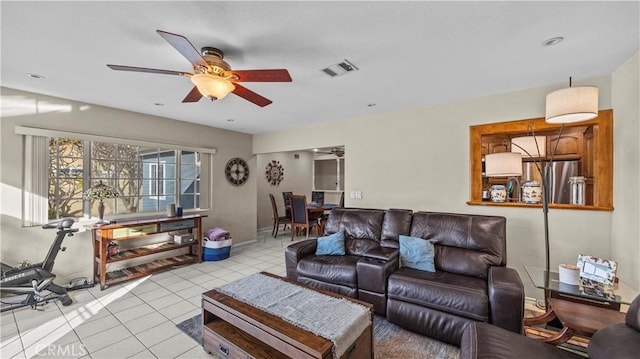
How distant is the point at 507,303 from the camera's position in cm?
191

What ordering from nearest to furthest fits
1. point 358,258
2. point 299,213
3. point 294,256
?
point 358,258 < point 294,256 < point 299,213

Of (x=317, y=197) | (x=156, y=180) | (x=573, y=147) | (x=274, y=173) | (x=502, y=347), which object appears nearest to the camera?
(x=502, y=347)

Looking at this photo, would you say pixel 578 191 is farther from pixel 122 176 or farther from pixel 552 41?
pixel 122 176

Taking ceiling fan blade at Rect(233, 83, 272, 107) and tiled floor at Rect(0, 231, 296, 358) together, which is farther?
ceiling fan blade at Rect(233, 83, 272, 107)

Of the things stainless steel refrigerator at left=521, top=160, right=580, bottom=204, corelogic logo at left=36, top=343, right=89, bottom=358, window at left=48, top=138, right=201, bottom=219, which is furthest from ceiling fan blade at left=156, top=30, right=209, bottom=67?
stainless steel refrigerator at left=521, top=160, right=580, bottom=204

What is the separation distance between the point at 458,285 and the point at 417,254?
1.74 feet

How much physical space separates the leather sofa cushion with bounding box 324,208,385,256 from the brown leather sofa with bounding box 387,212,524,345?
0.47 metres

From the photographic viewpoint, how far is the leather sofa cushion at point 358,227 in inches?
124

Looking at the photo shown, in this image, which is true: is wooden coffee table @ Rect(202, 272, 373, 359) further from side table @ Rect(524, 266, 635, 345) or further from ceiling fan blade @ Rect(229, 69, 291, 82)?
ceiling fan blade @ Rect(229, 69, 291, 82)

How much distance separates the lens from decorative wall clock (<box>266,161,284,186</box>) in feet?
24.2

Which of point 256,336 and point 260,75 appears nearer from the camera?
point 256,336

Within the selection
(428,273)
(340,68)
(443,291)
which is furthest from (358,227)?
(340,68)

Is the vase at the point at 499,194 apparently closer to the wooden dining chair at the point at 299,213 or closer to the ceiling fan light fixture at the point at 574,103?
the ceiling fan light fixture at the point at 574,103

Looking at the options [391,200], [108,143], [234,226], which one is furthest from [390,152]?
[108,143]
